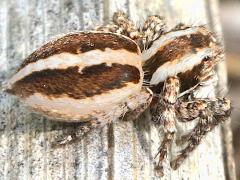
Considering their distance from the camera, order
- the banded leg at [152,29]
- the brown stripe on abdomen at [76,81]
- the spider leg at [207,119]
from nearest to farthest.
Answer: the brown stripe on abdomen at [76,81], the spider leg at [207,119], the banded leg at [152,29]

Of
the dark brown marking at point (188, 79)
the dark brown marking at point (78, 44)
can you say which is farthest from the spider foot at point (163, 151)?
the dark brown marking at point (78, 44)

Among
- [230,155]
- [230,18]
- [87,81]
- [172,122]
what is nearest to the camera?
[87,81]

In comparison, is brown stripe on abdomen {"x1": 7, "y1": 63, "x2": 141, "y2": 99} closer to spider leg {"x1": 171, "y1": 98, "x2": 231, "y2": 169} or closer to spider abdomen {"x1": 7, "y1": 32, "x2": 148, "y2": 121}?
spider abdomen {"x1": 7, "y1": 32, "x2": 148, "y2": 121}

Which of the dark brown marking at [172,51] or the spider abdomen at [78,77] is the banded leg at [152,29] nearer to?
the dark brown marking at [172,51]

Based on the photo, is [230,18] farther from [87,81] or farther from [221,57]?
[87,81]

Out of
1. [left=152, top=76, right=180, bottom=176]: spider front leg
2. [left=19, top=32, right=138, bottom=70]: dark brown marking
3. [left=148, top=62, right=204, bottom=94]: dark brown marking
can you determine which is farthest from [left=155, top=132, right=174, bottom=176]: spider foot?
[left=19, top=32, right=138, bottom=70]: dark brown marking

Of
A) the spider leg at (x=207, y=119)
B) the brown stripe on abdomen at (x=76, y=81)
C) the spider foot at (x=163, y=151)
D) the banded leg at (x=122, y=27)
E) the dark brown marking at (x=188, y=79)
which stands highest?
the banded leg at (x=122, y=27)

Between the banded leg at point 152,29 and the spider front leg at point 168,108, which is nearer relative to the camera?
the spider front leg at point 168,108

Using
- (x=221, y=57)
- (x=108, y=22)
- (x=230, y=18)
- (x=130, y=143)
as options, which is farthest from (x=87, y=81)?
(x=230, y=18)
